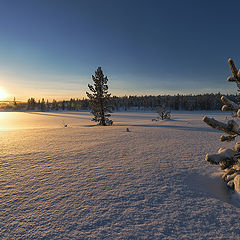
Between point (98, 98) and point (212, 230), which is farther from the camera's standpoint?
point (98, 98)

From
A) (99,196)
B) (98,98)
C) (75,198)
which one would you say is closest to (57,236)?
(75,198)

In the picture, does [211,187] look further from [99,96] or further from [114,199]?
[99,96]

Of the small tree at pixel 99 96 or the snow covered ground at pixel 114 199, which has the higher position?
the small tree at pixel 99 96

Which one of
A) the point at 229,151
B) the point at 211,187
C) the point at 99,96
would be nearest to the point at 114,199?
the point at 211,187

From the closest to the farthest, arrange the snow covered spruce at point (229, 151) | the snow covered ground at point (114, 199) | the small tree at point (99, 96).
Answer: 1. the snow covered ground at point (114, 199)
2. the snow covered spruce at point (229, 151)
3. the small tree at point (99, 96)

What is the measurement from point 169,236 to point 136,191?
1082 millimetres

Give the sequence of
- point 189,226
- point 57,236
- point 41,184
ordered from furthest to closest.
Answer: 1. point 41,184
2. point 189,226
3. point 57,236

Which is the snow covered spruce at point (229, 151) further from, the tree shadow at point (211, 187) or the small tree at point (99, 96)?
the small tree at point (99, 96)

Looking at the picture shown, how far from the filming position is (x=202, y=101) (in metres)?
91.7

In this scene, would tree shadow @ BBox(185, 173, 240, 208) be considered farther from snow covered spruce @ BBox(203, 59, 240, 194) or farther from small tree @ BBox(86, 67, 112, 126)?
small tree @ BBox(86, 67, 112, 126)

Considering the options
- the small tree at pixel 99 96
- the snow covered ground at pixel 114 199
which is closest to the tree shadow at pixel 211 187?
the snow covered ground at pixel 114 199

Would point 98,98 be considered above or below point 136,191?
above

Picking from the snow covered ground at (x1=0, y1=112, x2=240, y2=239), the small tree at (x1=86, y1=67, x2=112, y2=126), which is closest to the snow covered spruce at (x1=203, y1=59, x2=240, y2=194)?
the snow covered ground at (x1=0, y1=112, x2=240, y2=239)

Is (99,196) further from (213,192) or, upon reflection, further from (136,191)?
(213,192)
